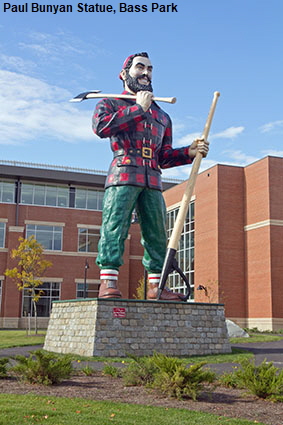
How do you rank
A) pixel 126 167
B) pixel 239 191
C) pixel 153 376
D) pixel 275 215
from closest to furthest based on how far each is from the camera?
1. pixel 153 376
2. pixel 126 167
3. pixel 275 215
4. pixel 239 191

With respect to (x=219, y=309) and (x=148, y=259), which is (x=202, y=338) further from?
(x=148, y=259)

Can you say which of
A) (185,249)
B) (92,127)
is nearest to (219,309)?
(92,127)

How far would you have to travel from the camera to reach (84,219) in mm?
40625

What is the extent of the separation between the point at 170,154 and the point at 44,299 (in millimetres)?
28029

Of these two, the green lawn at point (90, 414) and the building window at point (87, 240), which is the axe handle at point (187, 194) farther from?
the building window at point (87, 240)

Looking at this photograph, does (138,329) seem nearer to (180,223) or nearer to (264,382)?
(180,223)

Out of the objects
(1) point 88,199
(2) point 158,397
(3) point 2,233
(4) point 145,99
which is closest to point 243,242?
(1) point 88,199

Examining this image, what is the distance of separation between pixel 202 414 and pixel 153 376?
1.92 metres

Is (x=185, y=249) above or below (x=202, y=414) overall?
above

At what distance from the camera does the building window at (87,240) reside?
4028cm

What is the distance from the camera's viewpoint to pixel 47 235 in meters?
39.4

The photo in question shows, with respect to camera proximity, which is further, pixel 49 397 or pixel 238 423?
pixel 49 397

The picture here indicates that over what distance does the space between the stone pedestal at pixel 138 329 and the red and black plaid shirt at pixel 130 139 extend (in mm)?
2704

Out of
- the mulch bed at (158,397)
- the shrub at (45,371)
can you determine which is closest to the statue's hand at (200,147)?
the mulch bed at (158,397)
